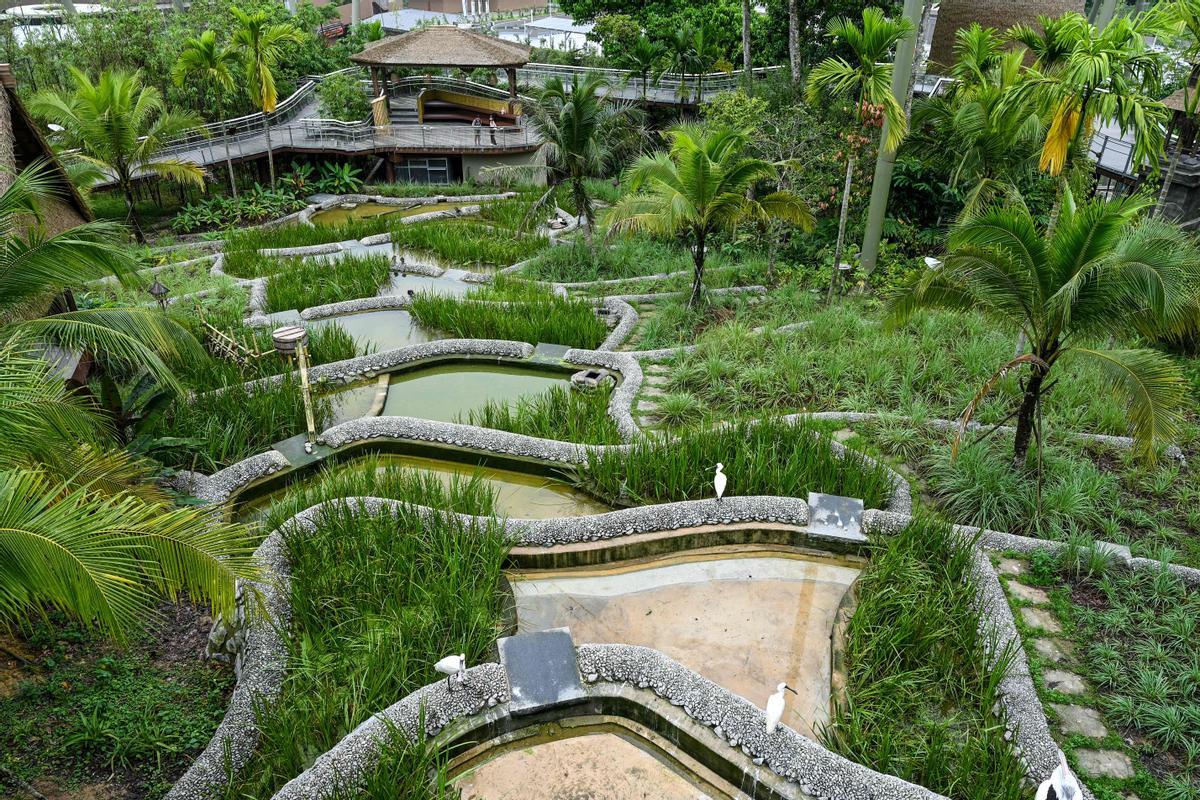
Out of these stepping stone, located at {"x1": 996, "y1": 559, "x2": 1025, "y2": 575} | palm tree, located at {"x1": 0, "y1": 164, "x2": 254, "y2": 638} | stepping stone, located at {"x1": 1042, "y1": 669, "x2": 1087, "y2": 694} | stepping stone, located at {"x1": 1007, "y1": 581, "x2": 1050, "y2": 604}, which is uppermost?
palm tree, located at {"x1": 0, "y1": 164, "x2": 254, "y2": 638}

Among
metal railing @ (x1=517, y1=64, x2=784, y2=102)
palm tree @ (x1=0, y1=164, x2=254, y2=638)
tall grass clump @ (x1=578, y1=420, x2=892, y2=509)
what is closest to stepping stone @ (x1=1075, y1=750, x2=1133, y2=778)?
tall grass clump @ (x1=578, y1=420, x2=892, y2=509)

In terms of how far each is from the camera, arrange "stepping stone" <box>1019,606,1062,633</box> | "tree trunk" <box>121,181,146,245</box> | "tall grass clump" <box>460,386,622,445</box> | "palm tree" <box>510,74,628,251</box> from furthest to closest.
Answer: "tree trunk" <box>121,181,146,245</box>, "palm tree" <box>510,74,628,251</box>, "tall grass clump" <box>460,386,622,445</box>, "stepping stone" <box>1019,606,1062,633</box>

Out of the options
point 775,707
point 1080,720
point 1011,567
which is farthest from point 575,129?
point 1080,720

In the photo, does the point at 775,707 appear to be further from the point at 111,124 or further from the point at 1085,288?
the point at 111,124

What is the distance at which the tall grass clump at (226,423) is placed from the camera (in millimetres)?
7277

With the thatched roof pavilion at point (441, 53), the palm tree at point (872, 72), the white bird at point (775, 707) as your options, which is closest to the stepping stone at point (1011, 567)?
the white bird at point (775, 707)

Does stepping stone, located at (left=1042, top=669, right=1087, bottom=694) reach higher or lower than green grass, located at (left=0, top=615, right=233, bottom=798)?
higher

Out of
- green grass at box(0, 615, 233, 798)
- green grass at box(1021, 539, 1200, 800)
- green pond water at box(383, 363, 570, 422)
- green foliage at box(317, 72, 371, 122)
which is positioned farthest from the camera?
green foliage at box(317, 72, 371, 122)

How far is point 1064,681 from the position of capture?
496 centimetres

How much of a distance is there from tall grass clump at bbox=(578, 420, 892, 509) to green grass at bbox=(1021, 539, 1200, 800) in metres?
1.58

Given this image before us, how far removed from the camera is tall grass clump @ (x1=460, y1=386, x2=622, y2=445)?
25.5 feet

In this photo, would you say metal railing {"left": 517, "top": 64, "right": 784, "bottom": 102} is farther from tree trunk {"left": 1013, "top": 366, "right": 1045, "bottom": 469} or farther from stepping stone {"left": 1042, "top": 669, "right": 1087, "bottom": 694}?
stepping stone {"left": 1042, "top": 669, "right": 1087, "bottom": 694}

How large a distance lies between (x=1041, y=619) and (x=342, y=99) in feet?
67.1

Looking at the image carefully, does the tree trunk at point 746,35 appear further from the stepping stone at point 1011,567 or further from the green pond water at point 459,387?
the stepping stone at point 1011,567
